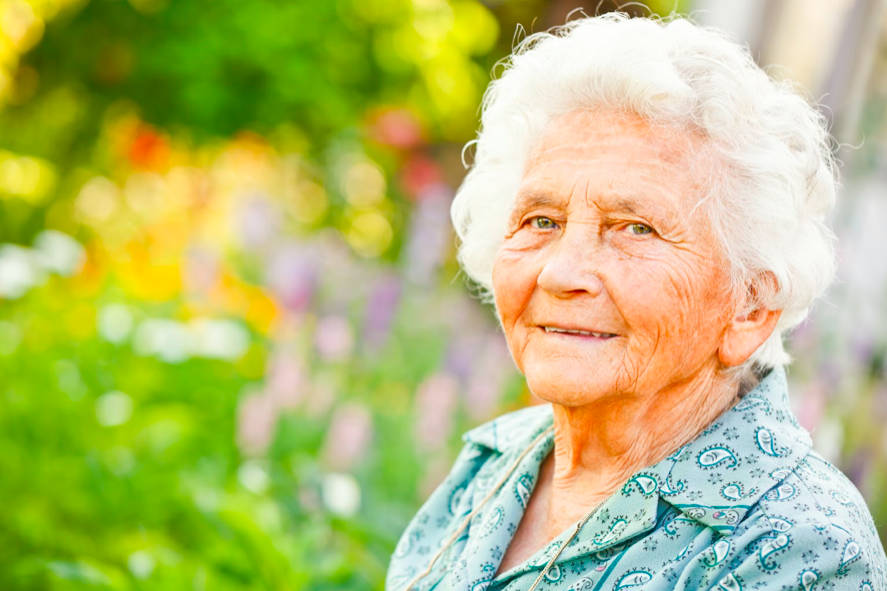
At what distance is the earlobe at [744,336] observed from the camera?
5.06 ft

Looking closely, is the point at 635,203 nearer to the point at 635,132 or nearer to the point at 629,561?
the point at 635,132

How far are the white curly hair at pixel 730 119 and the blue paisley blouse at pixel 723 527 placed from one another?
0.20 m

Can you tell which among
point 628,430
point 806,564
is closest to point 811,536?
point 806,564

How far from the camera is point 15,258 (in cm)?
501

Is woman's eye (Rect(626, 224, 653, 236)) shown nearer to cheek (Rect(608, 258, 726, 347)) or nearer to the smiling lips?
cheek (Rect(608, 258, 726, 347))

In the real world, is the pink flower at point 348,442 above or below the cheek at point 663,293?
below

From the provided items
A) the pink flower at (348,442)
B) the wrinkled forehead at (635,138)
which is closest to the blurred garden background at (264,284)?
the pink flower at (348,442)

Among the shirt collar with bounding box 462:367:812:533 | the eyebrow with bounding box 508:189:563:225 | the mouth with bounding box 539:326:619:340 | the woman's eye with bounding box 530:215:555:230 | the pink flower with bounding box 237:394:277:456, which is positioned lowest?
the pink flower with bounding box 237:394:277:456

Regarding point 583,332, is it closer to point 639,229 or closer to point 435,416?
point 639,229

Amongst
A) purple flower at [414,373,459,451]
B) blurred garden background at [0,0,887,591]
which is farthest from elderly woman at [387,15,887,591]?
purple flower at [414,373,459,451]

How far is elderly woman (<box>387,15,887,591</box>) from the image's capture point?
4.65 feet

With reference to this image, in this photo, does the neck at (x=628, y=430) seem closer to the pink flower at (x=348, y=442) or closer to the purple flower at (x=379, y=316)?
the pink flower at (x=348, y=442)

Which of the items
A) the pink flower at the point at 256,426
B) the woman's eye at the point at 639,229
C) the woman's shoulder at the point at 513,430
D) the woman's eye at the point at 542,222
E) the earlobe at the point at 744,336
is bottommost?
the pink flower at the point at 256,426

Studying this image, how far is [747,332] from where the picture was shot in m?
1.55
